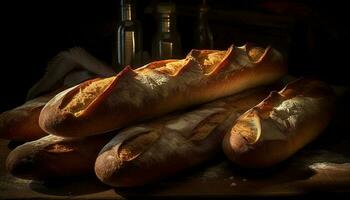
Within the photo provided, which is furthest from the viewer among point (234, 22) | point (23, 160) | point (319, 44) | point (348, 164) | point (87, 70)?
point (319, 44)

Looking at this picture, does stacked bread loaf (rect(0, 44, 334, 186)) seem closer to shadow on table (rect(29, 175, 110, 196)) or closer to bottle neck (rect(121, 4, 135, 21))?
shadow on table (rect(29, 175, 110, 196))

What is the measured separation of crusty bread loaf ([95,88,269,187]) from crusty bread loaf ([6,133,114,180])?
0.09 metres

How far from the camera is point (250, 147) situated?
125 centimetres

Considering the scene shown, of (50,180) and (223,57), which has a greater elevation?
(223,57)

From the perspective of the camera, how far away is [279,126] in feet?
4.39

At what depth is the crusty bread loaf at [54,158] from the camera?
48.8 inches

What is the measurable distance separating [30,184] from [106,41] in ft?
5.55

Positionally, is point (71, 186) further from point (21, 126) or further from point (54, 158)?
point (21, 126)

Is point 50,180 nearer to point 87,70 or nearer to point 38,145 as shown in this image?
point 38,145

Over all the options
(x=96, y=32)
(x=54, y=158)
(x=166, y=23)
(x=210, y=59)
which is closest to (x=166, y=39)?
(x=166, y=23)

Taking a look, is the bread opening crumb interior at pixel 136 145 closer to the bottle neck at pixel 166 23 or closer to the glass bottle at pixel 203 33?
the bottle neck at pixel 166 23

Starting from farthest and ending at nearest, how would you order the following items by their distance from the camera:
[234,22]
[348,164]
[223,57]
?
[234,22] → [223,57] → [348,164]

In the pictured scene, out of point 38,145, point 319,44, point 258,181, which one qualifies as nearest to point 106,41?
point 319,44

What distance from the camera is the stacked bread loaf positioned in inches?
48.3
